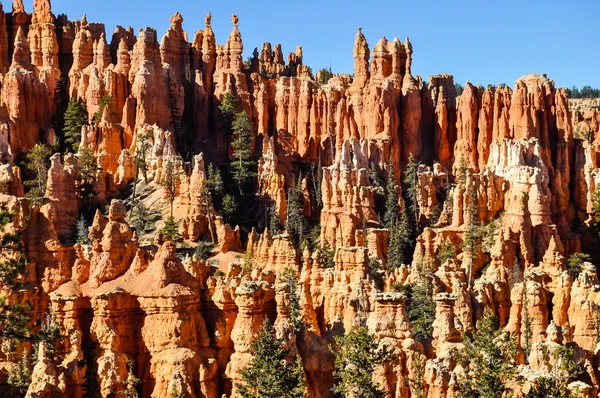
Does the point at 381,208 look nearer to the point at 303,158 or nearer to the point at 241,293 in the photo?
the point at 303,158

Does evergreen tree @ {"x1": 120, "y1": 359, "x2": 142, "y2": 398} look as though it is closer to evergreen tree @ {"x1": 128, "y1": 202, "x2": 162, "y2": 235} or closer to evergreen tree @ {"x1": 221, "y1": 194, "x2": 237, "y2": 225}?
evergreen tree @ {"x1": 128, "y1": 202, "x2": 162, "y2": 235}

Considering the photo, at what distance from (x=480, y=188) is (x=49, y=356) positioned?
47.8 meters

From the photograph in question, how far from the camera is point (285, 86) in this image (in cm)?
9581

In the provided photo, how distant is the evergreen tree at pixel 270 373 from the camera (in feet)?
110

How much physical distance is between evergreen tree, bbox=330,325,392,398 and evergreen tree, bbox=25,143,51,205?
4396 centimetres

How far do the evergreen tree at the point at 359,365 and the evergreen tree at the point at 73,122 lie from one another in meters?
55.3

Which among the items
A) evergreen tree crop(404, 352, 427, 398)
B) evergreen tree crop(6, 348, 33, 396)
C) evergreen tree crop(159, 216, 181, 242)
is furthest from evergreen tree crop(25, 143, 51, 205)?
evergreen tree crop(404, 352, 427, 398)

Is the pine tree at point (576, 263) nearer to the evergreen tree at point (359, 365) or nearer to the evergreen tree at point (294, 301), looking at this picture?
the evergreen tree at point (294, 301)

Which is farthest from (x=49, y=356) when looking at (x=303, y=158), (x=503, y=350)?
(x=303, y=158)

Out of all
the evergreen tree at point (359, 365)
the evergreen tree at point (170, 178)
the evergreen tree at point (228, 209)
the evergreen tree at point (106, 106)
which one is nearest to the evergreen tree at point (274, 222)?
the evergreen tree at point (228, 209)

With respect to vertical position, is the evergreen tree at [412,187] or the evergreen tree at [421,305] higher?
the evergreen tree at [412,187]

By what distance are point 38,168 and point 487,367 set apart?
5303 centimetres

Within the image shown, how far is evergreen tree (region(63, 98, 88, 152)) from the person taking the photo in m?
86.8

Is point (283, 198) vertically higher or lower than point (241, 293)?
higher
